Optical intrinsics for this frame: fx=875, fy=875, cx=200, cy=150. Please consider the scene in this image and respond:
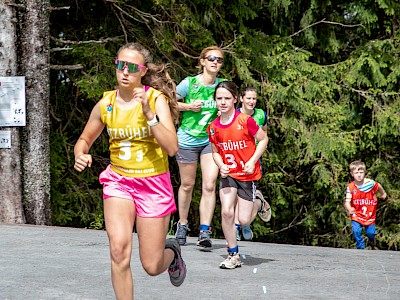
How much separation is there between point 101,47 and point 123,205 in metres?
9.18

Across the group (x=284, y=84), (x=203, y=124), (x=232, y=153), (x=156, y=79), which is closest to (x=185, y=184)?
(x=203, y=124)

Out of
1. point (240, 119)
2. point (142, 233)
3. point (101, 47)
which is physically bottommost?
point (142, 233)

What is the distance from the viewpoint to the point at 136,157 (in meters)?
5.96

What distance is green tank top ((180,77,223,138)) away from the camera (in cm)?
954

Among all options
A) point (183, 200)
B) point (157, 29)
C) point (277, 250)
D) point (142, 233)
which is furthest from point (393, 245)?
point (142, 233)

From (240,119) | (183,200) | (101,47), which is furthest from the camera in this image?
(101,47)

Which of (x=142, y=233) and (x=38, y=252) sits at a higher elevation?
(x=142, y=233)

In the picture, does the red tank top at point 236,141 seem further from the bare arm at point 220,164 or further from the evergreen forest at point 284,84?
the evergreen forest at point 284,84

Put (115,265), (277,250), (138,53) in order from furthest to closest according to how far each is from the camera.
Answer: (277,250), (138,53), (115,265)

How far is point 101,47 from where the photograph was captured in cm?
1470

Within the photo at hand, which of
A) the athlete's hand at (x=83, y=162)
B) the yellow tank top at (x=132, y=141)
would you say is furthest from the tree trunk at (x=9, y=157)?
the athlete's hand at (x=83, y=162)

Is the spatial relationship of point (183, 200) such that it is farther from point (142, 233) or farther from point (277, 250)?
point (142, 233)

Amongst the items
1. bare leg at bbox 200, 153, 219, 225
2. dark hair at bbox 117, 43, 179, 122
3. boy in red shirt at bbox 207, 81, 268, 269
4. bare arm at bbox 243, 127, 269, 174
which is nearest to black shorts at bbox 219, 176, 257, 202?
boy in red shirt at bbox 207, 81, 268, 269

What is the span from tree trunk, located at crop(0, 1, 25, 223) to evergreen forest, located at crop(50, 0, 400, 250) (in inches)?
47.5
